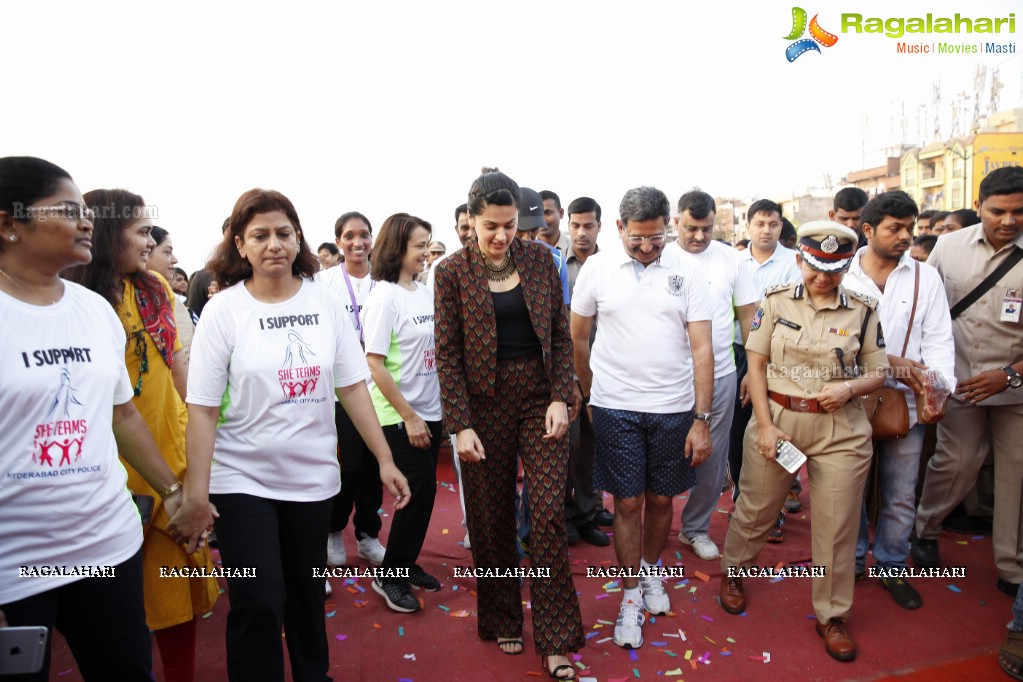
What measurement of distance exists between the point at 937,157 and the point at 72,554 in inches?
1674

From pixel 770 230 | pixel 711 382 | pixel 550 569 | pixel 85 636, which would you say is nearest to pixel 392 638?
pixel 550 569

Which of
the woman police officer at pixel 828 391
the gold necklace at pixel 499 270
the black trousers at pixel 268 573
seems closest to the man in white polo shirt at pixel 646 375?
the woman police officer at pixel 828 391

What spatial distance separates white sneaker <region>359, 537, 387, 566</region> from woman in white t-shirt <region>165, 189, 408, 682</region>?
1663 millimetres

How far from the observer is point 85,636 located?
6.52 ft

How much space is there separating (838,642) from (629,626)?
1.00 metres

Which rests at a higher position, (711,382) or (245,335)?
(245,335)

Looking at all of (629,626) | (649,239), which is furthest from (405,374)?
(629,626)

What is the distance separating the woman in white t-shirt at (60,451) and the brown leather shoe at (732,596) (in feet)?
9.36

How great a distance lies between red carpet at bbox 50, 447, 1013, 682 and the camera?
124 inches

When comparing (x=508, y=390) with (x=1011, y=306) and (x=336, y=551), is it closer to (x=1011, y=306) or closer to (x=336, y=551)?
(x=336, y=551)

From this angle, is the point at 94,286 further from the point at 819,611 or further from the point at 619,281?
the point at 819,611

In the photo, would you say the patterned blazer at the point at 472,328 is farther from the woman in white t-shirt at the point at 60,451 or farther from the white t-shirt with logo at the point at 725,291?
the white t-shirt with logo at the point at 725,291

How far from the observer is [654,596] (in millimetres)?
3713

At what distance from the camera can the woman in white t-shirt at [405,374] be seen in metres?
3.69
